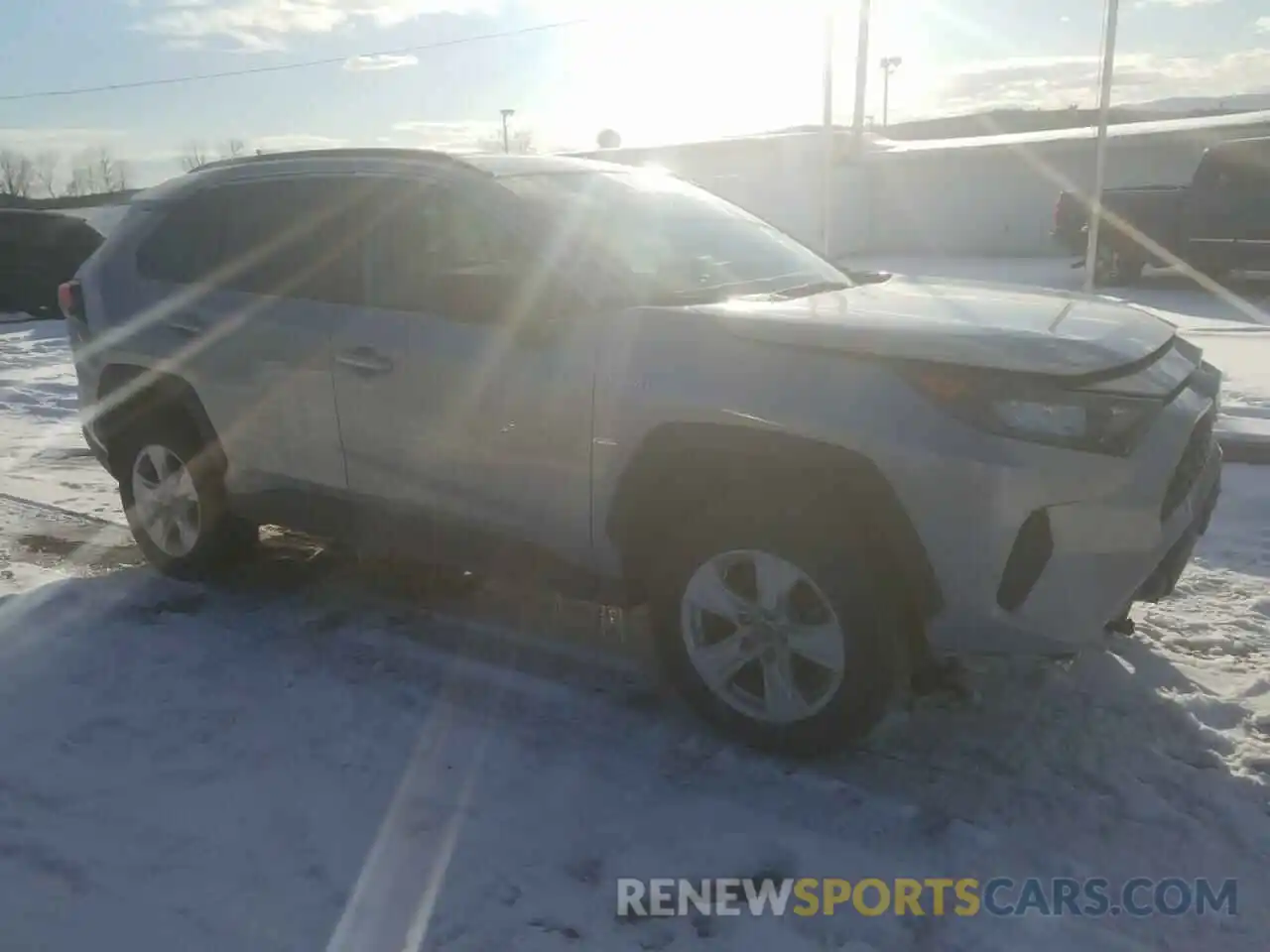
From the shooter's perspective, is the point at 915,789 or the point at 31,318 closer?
the point at 915,789

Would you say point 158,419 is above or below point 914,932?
above

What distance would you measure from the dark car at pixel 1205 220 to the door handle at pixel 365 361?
49.1ft

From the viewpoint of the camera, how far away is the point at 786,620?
3.13 m

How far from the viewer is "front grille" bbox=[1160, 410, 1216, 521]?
2975 millimetres

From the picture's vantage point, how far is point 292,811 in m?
3.00

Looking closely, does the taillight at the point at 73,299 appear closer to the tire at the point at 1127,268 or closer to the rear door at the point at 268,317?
the rear door at the point at 268,317

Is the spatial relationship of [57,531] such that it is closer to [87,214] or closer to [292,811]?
[292,811]

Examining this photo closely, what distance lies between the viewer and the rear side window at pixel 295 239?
4.14m

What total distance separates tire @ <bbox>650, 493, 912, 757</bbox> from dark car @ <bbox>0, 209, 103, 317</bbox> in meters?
13.8

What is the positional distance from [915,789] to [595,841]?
946 mm

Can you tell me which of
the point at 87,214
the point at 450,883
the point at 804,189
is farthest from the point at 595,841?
the point at 87,214

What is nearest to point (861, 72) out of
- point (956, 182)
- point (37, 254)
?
point (956, 182)

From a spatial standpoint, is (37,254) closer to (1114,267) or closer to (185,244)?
(185,244)

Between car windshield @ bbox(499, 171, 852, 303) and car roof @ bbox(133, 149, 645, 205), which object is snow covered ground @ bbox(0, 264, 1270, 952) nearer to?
car windshield @ bbox(499, 171, 852, 303)
